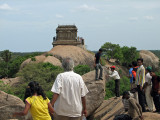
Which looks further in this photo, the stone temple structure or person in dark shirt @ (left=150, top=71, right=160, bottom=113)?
the stone temple structure

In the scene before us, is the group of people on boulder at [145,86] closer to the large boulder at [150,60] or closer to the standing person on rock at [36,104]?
the standing person on rock at [36,104]

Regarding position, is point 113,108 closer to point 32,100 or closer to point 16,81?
point 32,100

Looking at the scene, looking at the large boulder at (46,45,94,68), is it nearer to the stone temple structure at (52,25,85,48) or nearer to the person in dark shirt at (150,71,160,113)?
the stone temple structure at (52,25,85,48)

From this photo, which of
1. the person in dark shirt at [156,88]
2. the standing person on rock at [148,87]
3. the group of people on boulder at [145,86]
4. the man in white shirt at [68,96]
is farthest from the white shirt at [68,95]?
the standing person on rock at [148,87]

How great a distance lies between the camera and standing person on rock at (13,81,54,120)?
534 cm

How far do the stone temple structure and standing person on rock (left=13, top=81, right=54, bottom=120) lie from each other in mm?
39326

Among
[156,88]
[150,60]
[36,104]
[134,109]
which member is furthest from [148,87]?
[150,60]

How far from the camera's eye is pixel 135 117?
26.2 ft

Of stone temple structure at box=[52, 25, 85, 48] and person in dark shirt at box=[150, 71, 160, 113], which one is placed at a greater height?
stone temple structure at box=[52, 25, 85, 48]

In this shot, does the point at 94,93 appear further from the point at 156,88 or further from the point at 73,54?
the point at 73,54

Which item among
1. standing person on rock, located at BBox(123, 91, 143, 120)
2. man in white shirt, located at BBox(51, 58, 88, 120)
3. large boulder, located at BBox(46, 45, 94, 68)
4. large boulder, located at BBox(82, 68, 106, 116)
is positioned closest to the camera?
man in white shirt, located at BBox(51, 58, 88, 120)

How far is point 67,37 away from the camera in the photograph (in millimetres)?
45219

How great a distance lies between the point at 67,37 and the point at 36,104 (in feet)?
132

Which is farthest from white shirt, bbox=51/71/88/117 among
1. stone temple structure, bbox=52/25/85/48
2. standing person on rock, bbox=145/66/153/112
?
stone temple structure, bbox=52/25/85/48
